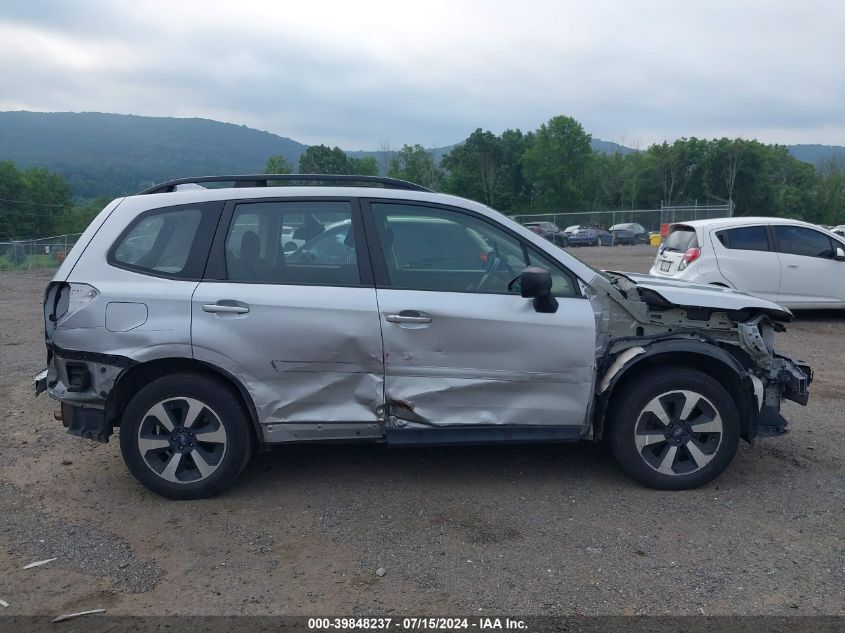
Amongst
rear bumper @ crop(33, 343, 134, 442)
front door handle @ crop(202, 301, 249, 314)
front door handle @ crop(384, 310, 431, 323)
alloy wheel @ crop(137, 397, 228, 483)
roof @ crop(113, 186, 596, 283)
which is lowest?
alloy wheel @ crop(137, 397, 228, 483)

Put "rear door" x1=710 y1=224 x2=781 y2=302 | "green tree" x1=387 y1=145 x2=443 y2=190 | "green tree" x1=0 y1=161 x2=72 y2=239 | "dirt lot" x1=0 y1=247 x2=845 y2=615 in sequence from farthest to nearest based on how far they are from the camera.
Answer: "green tree" x1=0 y1=161 x2=72 y2=239
"green tree" x1=387 y1=145 x2=443 y2=190
"rear door" x1=710 y1=224 x2=781 y2=302
"dirt lot" x1=0 y1=247 x2=845 y2=615

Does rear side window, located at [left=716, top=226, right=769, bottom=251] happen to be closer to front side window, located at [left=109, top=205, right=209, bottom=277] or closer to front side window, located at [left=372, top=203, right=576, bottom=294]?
front side window, located at [left=372, top=203, right=576, bottom=294]

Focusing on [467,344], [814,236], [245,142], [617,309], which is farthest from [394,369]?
[245,142]

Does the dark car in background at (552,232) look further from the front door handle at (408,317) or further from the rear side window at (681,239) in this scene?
the front door handle at (408,317)

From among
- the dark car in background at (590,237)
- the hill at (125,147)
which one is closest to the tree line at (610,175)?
the dark car in background at (590,237)

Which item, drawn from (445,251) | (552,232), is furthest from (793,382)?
(552,232)

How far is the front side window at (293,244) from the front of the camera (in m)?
4.53

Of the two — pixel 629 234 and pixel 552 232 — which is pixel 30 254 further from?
pixel 629 234

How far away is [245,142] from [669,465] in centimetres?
15943

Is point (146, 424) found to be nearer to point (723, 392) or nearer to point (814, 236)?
point (723, 392)

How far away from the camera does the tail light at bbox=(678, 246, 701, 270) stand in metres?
10.6

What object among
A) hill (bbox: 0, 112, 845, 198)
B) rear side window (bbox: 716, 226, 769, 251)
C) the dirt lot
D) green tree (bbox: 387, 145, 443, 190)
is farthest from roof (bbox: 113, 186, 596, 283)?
hill (bbox: 0, 112, 845, 198)

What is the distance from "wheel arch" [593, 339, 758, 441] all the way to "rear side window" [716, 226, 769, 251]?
6539 mm

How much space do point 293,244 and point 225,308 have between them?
0.59 meters
